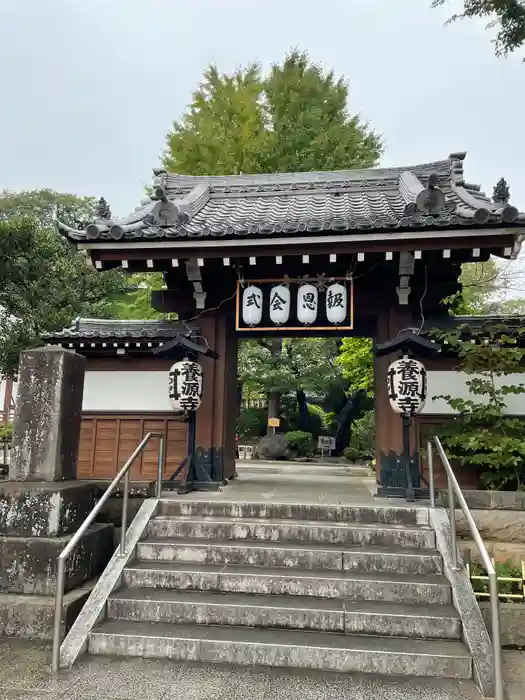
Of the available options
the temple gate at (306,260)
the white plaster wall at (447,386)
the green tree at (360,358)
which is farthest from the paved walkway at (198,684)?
the green tree at (360,358)

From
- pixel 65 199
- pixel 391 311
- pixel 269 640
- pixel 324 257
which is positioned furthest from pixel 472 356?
pixel 65 199

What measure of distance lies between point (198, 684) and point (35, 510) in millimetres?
2397

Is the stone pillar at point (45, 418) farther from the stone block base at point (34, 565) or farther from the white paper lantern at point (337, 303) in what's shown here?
the white paper lantern at point (337, 303)

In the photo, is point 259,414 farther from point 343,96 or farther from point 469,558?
point 469,558

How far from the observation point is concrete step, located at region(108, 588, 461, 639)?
382 centimetres

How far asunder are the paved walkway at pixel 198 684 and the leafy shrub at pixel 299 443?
59.8 feet

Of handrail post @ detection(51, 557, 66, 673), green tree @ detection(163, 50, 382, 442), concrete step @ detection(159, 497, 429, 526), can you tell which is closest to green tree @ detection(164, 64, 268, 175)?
green tree @ detection(163, 50, 382, 442)

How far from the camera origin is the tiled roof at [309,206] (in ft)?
20.8

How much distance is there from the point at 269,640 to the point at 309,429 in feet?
68.6

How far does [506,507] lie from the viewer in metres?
5.49

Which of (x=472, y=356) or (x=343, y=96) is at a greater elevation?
(x=343, y=96)

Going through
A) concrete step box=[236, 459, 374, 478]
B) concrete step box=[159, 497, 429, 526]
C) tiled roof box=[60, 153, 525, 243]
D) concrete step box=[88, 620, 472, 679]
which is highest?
tiled roof box=[60, 153, 525, 243]

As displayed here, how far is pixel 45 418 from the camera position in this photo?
509 centimetres

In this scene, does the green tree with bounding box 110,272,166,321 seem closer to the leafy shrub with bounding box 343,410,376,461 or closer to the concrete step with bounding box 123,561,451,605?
the leafy shrub with bounding box 343,410,376,461
